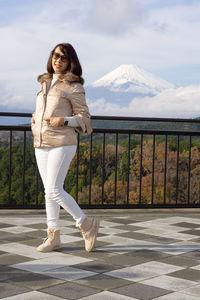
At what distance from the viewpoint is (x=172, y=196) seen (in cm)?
4038

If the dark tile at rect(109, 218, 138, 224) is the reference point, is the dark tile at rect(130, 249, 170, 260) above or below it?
below

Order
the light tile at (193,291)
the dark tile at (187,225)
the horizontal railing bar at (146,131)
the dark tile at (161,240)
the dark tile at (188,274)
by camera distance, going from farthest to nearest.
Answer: the horizontal railing bar at (146,131), the dark tile at (187,225), the dark tile at (161,240), the dark tile at (188,274), the light tile at (193,291)

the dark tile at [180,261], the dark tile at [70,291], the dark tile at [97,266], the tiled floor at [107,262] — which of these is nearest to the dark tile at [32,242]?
the tiled floor at [107,262]

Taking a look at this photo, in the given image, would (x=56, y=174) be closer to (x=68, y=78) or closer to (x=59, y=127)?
(x=59, y=127)

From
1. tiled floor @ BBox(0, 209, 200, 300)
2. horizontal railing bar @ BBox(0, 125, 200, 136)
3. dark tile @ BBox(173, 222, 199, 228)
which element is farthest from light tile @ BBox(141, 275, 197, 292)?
horizontal railing bar @ BBox(0, 125, 200, 136)

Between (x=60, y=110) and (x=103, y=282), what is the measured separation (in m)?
1.41

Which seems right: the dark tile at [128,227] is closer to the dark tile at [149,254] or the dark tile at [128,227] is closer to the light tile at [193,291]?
the dark tile at [149,254]

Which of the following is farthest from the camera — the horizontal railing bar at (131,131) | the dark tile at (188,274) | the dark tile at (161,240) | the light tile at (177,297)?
the horizontal railing bar at (131,131)

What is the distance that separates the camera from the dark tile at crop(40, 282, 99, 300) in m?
3.02

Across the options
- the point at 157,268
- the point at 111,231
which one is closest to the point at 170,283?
the point at 157,268

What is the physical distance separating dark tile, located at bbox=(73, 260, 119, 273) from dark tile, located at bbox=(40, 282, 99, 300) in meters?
0.40

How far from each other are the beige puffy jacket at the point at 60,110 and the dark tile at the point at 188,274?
126 cm

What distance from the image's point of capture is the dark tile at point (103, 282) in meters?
3.24

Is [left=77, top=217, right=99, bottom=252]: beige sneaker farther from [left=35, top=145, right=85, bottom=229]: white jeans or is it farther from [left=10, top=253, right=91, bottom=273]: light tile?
[left=10, top=253, right=91, bottom=273]: light tile
